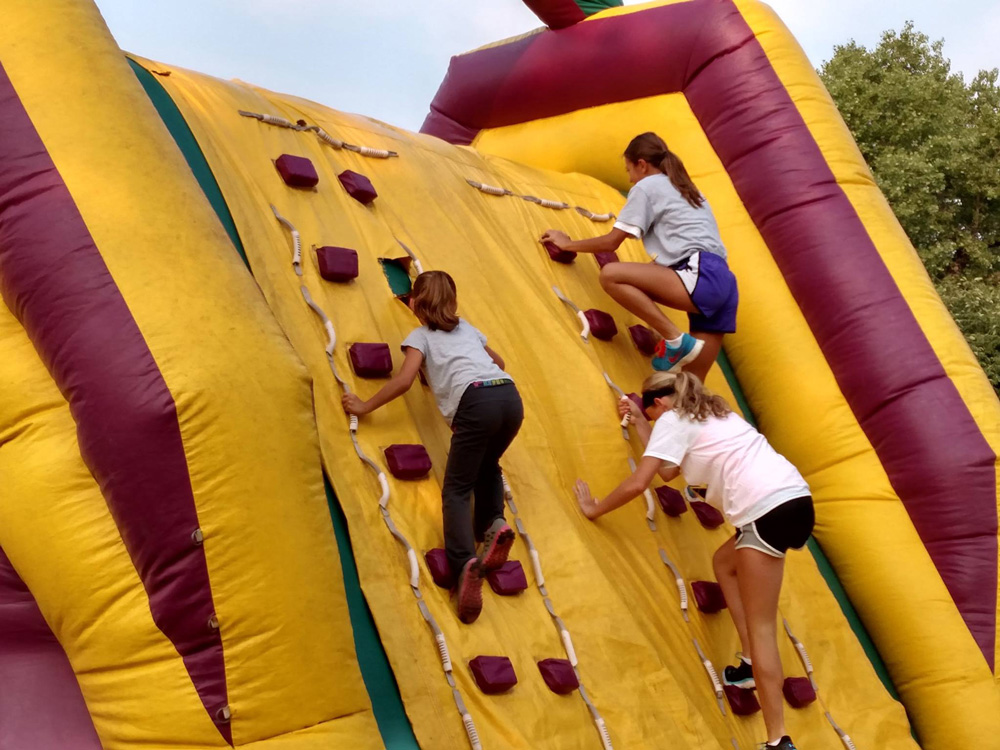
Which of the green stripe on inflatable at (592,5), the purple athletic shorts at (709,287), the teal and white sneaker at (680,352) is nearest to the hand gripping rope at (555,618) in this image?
the teal and white sneaker at (680,352)

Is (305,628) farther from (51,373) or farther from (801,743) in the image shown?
A: (801,743)

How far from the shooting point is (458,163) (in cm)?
410

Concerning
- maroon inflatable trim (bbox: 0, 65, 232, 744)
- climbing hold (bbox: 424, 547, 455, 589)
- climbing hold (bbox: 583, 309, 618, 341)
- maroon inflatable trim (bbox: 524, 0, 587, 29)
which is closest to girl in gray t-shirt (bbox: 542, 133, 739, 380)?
climbing hold (bbox: 583, 309, 618, 341)

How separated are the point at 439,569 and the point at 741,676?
1079 mm

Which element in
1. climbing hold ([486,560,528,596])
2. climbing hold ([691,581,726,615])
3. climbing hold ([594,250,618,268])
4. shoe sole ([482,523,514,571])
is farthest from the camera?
climbing hold ([594,250,618,268])

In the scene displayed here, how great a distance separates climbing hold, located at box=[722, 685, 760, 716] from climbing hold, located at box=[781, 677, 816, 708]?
0.24 m

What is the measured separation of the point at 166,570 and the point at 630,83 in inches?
139

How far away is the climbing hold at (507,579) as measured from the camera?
8.99 feet

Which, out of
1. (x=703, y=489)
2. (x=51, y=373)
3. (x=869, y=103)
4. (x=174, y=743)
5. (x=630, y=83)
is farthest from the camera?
(x=869, y=103)

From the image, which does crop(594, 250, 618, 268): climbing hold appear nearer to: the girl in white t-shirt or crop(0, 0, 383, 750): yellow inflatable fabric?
the girl in white t-shirt

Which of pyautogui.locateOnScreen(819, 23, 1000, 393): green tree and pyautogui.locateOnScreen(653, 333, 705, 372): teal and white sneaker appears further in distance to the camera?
pyautogui.locateOnScreen(819, 23, 1000, 393): green tree

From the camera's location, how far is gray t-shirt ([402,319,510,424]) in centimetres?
278

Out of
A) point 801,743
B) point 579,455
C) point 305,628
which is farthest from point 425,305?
point 801,743

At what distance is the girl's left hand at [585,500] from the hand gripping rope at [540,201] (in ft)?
4.25
